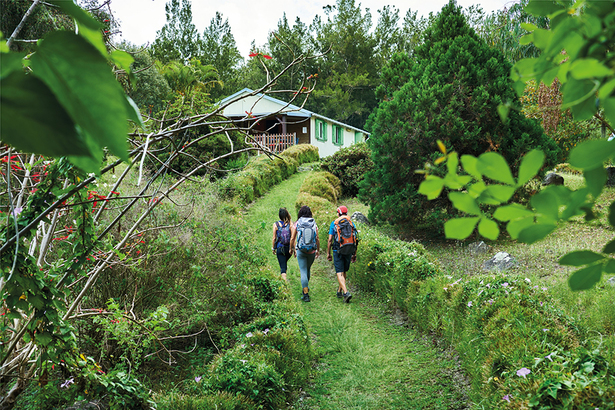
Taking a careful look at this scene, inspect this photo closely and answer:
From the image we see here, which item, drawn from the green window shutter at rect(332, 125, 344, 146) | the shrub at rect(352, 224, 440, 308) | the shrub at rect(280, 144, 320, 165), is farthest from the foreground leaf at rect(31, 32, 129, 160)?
the green window shutter at rect(332, 125, 344, 146)

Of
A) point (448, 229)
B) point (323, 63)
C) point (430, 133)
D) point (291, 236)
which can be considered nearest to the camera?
point (448, 229)

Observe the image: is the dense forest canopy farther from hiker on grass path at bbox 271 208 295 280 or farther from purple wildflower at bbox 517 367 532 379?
hiker on grass path at bbox 271 208 295 280

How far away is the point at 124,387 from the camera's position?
106 inches

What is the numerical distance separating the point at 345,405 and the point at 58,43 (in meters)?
4.32

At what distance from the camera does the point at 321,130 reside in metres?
29.1

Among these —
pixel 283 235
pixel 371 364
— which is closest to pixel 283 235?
pixel 283 235

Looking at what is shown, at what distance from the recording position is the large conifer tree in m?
8.49

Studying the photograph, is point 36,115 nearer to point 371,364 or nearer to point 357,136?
point 371,364

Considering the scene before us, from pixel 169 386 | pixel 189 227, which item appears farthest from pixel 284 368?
pixel 189 227

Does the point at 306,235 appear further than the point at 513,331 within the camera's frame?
Yes

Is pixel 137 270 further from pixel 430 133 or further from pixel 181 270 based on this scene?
pixel 430 133

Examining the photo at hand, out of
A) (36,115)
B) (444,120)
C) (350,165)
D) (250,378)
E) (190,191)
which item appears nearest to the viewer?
(36,115)

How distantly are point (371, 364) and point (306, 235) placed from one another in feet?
8.70

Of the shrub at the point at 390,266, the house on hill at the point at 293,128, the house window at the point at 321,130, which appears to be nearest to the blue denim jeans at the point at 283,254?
the shrub at the point at 390,266
